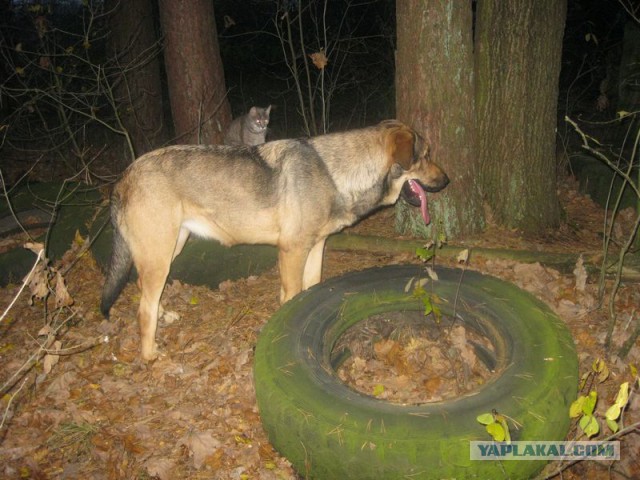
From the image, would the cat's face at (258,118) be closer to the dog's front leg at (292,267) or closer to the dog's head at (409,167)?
the dog's head at (409,167)

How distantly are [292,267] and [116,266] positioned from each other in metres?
1.68

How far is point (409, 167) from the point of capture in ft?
14.9

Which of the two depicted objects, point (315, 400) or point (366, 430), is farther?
point (315, 400)

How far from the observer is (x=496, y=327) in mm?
3629

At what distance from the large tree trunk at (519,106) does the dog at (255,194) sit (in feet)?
4.54

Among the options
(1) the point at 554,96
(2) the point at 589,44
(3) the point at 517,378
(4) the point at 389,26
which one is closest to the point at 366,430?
(3) the point at 517,378

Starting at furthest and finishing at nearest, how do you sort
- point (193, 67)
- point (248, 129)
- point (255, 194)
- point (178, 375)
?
point (248, 129), point (193, 67), point (255, 194), point (178, 375)

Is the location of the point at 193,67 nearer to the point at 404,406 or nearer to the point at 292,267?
the point at 292,267

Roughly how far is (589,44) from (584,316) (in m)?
11.1

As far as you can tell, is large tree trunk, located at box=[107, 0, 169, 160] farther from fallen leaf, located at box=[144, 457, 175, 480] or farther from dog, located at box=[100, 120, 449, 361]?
fallen leaf, located at box=[144, 457, 175, 480]

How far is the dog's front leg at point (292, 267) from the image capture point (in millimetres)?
4504

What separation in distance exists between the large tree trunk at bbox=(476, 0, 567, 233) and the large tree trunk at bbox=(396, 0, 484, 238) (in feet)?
1.22

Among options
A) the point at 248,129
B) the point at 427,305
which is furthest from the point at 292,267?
the point at 248,129

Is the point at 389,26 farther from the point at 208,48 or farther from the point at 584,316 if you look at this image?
the point at 584,316
